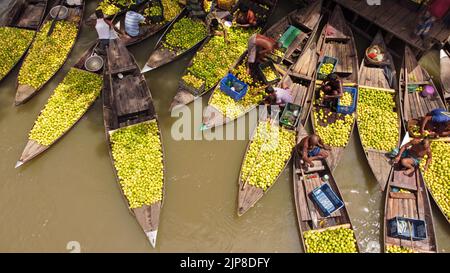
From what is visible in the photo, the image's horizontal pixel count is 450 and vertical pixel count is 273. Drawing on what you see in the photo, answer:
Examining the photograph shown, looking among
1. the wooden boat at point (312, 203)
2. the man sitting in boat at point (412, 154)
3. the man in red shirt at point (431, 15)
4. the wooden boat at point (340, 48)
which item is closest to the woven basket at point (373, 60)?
the wooden boat at point (340, 48)

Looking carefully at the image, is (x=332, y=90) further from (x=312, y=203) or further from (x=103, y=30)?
(x=103, y=30)

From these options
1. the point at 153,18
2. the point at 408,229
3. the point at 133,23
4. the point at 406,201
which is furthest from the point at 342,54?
the point at 133,23

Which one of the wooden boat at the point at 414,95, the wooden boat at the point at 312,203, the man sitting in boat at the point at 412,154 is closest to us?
the wooden boat at the point at 312,203

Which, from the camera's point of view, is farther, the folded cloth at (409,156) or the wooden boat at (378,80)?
the wooden boat at (378,80)

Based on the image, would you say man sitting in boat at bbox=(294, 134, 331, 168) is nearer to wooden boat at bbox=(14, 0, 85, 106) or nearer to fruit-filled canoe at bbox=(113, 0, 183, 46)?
fruit-filled canoe at bbox=(113, 0, 183, 46)

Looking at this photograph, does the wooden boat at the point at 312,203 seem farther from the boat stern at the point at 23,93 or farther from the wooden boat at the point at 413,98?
the boat stern at the point at 23,93

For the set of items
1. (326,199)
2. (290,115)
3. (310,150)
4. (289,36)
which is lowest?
(326,199)

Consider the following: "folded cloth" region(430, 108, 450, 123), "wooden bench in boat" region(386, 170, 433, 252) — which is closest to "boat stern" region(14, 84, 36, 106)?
"wooden bench in boat" region(386, 170, 433, 252)
